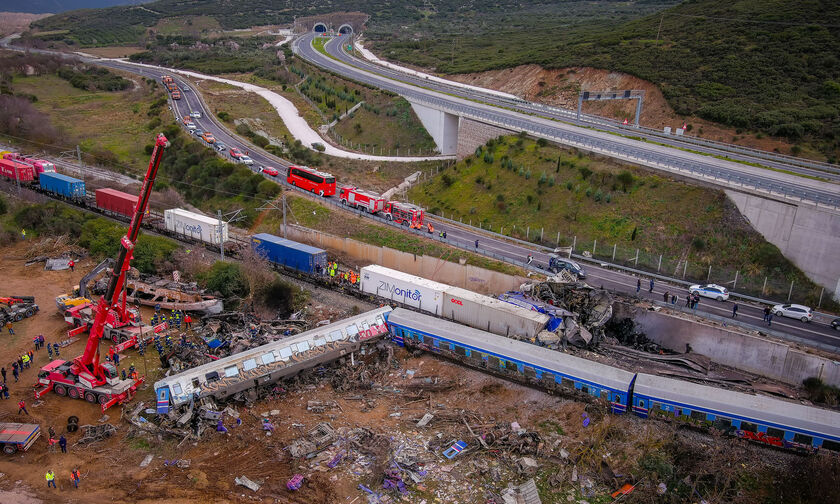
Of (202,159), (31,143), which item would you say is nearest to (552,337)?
(202,159)

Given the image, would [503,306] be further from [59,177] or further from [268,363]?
[59,177]

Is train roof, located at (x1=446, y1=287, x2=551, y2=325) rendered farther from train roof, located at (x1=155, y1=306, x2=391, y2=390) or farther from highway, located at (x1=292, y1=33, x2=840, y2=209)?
highway, located at (x1=292, y1=33, x2=840, y2=209)

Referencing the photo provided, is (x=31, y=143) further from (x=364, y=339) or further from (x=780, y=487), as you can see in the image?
(x=780, y=487)

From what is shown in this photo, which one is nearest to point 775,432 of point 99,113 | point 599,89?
point 599,89

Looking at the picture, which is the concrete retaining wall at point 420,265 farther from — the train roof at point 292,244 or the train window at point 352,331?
the train window at point 352,331

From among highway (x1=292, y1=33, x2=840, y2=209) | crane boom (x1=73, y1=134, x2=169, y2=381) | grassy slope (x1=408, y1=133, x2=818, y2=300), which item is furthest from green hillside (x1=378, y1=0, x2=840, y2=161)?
crane boom (x1=73, y1=134, x2=169, y2=381)

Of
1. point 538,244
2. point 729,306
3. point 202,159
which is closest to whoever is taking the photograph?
point 729,306
